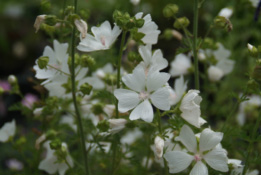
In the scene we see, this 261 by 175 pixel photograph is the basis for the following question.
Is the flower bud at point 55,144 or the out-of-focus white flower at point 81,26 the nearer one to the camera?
the out-of-focus white flower at point 81,26

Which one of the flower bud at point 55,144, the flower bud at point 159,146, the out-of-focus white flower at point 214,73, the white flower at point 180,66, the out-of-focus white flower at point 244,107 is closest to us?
the flower bud at point 159,146

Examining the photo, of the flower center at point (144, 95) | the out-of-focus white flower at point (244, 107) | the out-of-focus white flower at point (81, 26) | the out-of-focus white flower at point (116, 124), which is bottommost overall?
the out-of-focus white flower at point (244, 107)

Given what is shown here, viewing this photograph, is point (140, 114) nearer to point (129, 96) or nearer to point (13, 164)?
point (129, 96)

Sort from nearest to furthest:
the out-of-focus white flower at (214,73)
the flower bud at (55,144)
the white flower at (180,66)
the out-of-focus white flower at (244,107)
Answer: the flower bud at (55,144) < the out-of-focus white flower at (214,73) < the white flower at (180,66) < the out-of-focus white flower at (244,107)

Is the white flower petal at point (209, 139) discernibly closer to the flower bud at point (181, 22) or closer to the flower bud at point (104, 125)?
the flower bud at point (104, 125)

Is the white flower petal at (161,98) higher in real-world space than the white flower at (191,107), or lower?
higher

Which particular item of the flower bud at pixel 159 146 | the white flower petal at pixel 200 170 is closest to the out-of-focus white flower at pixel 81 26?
the flower bud at pixel 159 146

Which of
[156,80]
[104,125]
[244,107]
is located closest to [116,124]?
[104,125]

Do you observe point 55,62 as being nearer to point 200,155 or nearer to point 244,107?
point 200,155
